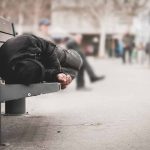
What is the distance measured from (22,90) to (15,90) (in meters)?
0.13

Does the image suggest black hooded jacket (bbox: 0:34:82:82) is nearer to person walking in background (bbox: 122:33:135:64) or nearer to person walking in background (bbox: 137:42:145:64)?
person walking in background (bbox: 137:42:145:64)

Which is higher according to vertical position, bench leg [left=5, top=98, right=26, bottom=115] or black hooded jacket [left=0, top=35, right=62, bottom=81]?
black hooded jacket [left=0, top=35, right=62, bottom=81]

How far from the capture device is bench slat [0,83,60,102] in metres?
6.08

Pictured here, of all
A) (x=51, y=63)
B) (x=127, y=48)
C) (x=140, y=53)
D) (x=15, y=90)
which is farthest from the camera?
(x=140, y=53)

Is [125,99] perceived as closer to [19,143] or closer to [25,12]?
[19,143]

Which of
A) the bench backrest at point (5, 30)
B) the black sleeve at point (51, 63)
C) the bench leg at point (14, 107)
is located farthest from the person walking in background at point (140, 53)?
the black sleeve at point (51, 63)

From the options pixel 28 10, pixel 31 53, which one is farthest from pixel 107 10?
pixel 31 53

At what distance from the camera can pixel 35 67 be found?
20.6ft

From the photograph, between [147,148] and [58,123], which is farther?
[58,123]

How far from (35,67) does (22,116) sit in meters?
2.49

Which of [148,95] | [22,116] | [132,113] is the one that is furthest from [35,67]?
[148,95]

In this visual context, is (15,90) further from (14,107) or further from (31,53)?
(14,107)

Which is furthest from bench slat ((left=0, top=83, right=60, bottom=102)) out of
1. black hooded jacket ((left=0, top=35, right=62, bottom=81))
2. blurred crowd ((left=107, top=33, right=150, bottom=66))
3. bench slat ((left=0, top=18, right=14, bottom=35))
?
blurred crowd ((left=107, top=33, right=150, bottom=66))

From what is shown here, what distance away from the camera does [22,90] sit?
639 cm
